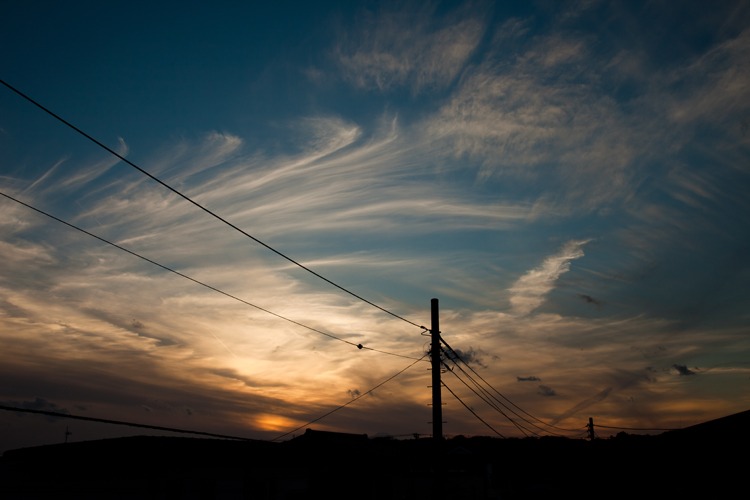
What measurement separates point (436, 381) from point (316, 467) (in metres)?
9.33

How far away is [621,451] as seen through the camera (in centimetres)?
2112

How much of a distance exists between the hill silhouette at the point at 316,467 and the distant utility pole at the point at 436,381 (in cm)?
83

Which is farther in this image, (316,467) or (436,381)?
(316,467)

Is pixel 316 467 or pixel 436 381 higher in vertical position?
pixel 436 381

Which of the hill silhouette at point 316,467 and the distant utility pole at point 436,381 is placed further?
the distant utility pole at point 436,381

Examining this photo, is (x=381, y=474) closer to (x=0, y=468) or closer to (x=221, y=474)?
(x=221, y=474)

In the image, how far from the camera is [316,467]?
27.7 meters

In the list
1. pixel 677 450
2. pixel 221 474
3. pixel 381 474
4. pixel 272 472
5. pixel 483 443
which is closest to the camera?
pixel 677 450

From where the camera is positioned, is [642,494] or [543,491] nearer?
[642,494]

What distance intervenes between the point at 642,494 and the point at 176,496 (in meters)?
19.8

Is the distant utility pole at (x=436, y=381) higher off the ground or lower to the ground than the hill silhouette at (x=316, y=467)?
higher

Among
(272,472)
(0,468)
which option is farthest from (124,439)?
(272,472)

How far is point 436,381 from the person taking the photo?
2352 centimetres

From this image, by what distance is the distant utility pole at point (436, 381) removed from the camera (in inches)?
899
